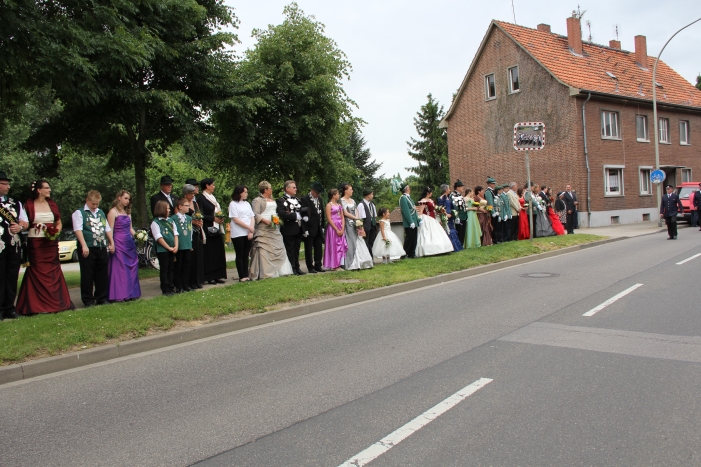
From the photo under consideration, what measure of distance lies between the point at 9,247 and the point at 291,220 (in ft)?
17.3

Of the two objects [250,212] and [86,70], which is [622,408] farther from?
[86,70]

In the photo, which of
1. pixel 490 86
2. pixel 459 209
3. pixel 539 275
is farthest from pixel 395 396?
pixel 490 86

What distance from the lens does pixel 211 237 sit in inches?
457

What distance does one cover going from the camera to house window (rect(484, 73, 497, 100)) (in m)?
35.3

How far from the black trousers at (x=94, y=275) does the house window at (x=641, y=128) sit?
3308 cm

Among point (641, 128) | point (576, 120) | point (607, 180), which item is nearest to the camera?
point (576, 120)

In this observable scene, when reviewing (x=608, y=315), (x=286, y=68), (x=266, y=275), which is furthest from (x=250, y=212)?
(x=286, y=68)

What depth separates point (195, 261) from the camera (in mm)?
10922

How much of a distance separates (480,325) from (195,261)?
569 centimetres

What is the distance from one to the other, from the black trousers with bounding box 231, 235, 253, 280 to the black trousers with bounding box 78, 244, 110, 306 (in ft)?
8.83

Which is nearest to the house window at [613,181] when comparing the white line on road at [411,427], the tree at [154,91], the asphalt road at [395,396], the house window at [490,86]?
the house window at [490,86]

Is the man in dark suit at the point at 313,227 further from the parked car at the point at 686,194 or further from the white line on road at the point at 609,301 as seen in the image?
the parked car at the point at 686,194

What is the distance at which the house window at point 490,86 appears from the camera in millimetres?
35344

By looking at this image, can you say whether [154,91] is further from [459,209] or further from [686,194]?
[686,194]
